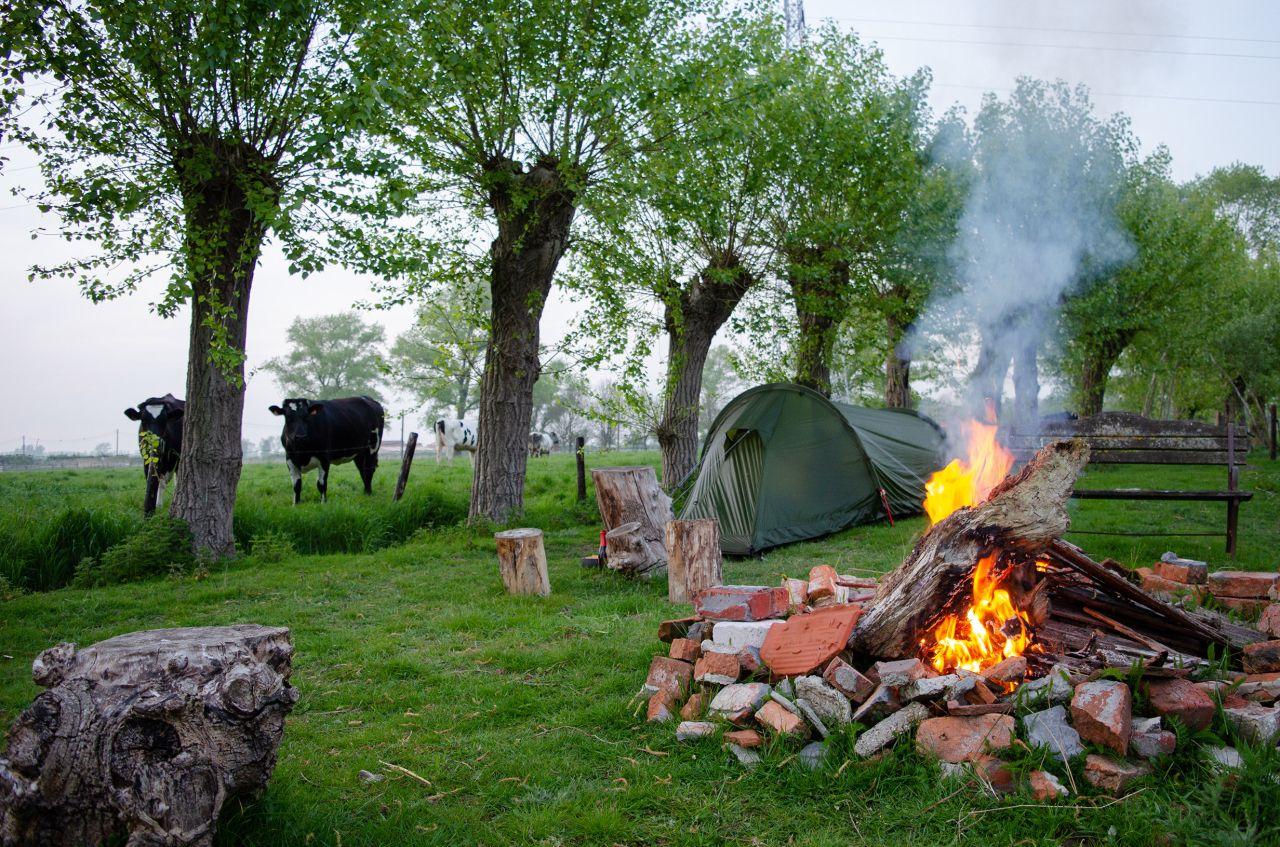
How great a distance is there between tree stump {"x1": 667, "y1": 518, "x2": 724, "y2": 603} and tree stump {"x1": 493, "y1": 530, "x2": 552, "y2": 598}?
1346 millimetres

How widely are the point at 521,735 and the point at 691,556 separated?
3173 mm

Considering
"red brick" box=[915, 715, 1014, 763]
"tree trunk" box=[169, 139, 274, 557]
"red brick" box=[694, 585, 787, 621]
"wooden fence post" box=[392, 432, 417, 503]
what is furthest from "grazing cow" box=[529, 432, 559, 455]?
"red brick" box=[915, 715, 1014, 763]

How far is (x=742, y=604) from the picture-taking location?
542cm

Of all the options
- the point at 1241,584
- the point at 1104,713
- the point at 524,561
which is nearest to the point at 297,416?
the point at 524,561

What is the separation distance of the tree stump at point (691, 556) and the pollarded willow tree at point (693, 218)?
519cm

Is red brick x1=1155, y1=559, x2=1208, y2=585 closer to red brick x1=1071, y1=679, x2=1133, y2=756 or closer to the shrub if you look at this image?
red brick x1=1071, y1=679, x2=1133, y2=756

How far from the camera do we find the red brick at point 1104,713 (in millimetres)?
3508

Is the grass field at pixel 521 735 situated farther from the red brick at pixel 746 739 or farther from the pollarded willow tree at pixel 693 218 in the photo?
the pollarded willow tree at pixel 693 218

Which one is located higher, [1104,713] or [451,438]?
[451,438]

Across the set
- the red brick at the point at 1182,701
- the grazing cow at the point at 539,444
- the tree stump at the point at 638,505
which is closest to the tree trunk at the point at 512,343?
the tree stump at the point at 638,505

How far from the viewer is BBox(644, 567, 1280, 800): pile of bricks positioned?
3529 mm

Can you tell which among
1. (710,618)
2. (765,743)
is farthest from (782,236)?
(765,743)

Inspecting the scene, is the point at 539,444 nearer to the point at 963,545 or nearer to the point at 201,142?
the point at 201,142

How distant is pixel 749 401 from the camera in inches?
463
